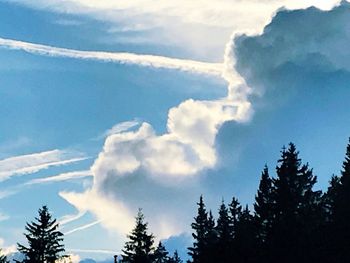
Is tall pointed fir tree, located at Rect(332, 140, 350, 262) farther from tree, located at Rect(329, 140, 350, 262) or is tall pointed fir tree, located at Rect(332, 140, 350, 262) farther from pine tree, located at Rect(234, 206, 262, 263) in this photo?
pine tree, located at Rect(234, 206, 262, 263)

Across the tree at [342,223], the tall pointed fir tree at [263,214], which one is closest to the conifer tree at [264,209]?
the tall pointed fir tree at [263,214]

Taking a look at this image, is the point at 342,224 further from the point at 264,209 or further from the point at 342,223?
the point at 264,209

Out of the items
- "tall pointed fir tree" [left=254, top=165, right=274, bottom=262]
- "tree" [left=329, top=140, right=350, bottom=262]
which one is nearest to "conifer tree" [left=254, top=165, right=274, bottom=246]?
"tall pointed fir tree" [left=254, top=165, right=274, bottom=262]

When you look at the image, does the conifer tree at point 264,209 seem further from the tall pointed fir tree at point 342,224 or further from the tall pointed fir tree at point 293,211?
the tall pointed fir tree at point 342,224

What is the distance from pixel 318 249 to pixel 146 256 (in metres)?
18.3

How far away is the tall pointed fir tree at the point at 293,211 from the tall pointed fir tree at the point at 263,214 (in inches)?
46.2

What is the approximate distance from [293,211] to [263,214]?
6617 millimetres

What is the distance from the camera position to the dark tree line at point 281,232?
6550cm

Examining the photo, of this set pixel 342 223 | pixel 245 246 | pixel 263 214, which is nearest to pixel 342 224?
pixel 342 223

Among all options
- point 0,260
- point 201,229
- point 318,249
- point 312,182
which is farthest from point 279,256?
point 201,229

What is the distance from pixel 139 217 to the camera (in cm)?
7706

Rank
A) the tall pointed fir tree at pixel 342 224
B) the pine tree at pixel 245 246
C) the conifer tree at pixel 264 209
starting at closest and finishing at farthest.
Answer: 1. the tall pointed fir tree at pixel 342 224
2. the pine tree at pixel 245 246
3. the conifer tree at pixel 264 209

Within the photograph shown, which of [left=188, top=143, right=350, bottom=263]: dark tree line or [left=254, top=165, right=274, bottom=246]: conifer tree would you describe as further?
[left=254, top=165, right=274, bottom=246]: conifer tree

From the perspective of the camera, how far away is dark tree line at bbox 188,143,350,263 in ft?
213
